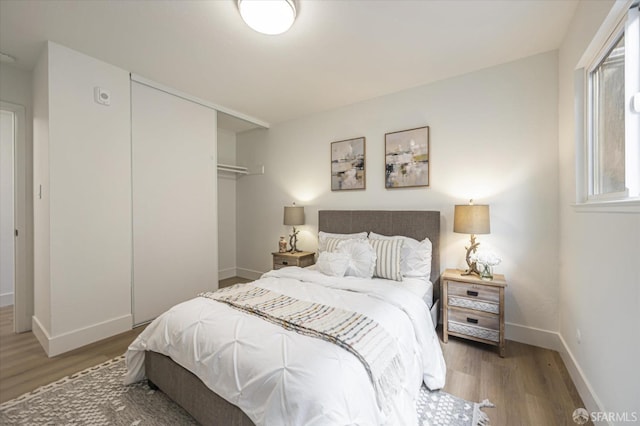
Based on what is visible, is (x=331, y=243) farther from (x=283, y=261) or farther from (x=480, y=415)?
(x=480, y=415)

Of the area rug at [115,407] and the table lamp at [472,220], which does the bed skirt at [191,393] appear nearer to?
the area rug at [115,407]

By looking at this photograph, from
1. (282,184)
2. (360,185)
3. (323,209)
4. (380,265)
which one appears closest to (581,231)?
(380,265)

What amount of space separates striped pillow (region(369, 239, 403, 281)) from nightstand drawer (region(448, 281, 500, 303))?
488 millimetres

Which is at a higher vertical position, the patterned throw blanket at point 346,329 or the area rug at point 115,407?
the patterned throw blanket at point 346,329

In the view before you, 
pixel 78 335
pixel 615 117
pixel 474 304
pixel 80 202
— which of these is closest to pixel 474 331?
pixel 474 304

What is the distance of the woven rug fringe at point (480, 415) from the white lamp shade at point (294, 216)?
2721 mm

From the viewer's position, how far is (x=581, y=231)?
1799 mm

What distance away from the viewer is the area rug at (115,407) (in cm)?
156

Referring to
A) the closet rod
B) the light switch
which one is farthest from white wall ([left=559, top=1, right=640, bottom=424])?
the closet rod

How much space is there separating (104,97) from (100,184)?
86 centimetres

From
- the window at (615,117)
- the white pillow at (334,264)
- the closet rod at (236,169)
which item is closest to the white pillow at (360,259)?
the white pillow at (334,264)

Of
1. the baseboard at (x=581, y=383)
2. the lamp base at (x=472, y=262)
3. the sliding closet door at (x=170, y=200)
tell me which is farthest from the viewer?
the sliding closet door at (x=170, y=200)

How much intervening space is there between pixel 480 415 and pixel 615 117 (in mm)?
1939

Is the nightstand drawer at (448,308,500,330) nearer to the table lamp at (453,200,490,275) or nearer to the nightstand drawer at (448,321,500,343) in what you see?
the nightstand drawer at (448,321,500,343)
